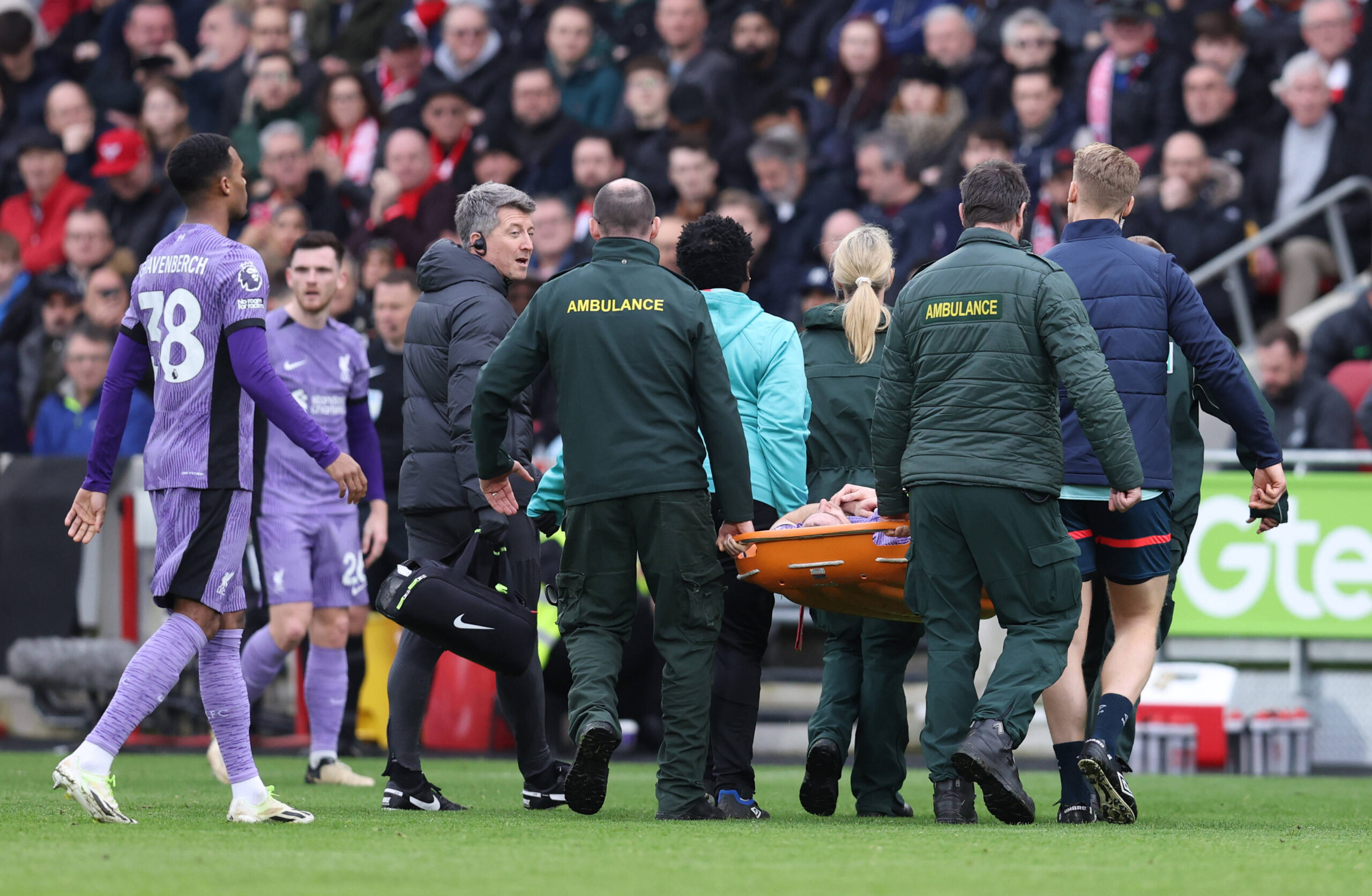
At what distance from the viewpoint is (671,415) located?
257 inches

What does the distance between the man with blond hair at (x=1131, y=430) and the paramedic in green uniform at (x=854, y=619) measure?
0.61 m

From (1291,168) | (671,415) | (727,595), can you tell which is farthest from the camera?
(1291,168)

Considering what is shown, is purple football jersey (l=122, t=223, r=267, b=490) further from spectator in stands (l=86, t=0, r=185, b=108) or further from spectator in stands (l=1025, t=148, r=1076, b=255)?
spectator in stands (l=86, t=0, r=185, b=108)

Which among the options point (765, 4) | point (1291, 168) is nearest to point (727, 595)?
point (1291, 168)

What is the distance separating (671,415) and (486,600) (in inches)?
40.5

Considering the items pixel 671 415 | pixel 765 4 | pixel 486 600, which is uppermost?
pixel 765 4

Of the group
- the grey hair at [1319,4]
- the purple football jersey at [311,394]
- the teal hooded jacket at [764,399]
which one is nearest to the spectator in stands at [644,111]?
the grey hair at [1319,4]

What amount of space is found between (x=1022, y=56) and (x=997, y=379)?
8072 mm

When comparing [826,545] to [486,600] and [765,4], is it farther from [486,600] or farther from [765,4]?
[765,4]

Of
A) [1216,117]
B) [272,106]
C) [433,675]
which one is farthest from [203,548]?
[272,106]

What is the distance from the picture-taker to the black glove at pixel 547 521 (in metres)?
7.18

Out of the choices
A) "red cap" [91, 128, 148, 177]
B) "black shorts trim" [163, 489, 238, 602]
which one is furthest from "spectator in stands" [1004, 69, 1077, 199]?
"black shorts trim" [163, 489, 238, 602]

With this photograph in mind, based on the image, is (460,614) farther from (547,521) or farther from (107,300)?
(107,300)

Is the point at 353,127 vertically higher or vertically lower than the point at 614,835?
higher
